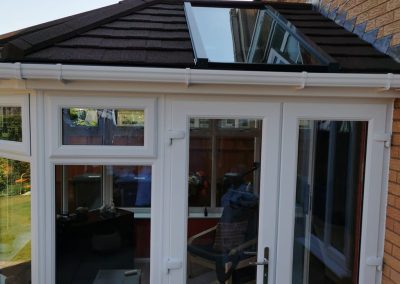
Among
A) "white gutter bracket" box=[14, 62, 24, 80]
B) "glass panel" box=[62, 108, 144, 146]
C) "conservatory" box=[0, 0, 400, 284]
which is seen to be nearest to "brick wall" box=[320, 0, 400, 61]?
"conservatory" box=[0, 0, 400, 284]

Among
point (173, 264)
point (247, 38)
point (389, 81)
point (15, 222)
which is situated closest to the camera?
point (389, 81)

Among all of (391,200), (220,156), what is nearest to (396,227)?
(391,200)

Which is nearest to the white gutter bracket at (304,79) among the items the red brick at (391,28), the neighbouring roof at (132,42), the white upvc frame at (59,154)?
the neighbouring roof at (132,42)

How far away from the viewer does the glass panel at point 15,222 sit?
2930 millimetres

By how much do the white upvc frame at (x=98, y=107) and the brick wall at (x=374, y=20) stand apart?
1955mm

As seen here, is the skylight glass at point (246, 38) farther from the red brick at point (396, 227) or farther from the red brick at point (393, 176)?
the red brick at point (396, 227)

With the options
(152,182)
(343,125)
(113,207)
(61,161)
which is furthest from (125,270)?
(343,125)

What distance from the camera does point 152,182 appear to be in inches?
113

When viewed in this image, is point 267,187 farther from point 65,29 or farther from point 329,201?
point 65,29

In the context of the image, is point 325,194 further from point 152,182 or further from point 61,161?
point 61,161

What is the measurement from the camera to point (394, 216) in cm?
289

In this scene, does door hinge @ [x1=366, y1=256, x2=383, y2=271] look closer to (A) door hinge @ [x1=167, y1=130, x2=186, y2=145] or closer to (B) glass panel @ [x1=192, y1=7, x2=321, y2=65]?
(B) glass panel @ [x1=192, y1=7, x2=321, y2=65]

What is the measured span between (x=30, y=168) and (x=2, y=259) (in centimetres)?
108

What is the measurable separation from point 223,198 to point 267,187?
378 millimetres
